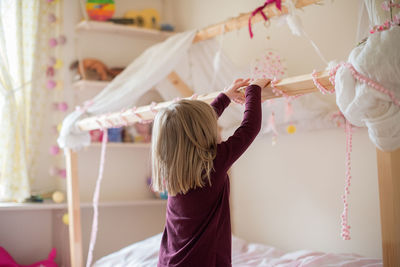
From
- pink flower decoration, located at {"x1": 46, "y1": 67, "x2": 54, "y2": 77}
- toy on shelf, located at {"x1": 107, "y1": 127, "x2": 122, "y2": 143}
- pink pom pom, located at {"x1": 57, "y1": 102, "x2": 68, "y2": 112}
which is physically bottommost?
toy on shelf, located at {"x1": 107, "y1": 127, "x2": 122, "y2": 143}

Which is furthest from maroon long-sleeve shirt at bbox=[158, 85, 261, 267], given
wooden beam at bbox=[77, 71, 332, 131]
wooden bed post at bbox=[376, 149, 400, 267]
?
wooden bed post at bbox=[376, 149, 400, 267]

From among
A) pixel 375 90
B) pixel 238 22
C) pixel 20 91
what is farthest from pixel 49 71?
pixel 375 90

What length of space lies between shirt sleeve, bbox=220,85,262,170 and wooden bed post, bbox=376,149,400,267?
0.44 metres

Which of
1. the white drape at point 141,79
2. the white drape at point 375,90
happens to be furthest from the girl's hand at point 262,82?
the white drape at point 141,79

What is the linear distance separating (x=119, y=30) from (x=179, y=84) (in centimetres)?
68

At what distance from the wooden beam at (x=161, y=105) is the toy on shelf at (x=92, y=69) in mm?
680

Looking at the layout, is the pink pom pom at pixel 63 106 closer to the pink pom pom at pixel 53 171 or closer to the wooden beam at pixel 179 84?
the pink pom pom at pixel 53 171

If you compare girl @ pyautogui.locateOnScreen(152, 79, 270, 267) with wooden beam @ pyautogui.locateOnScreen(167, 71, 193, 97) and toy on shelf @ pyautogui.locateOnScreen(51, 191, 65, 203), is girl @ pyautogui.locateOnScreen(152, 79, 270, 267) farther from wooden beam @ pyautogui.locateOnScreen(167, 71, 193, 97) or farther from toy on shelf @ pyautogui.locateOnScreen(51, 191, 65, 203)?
toy on shelf @ pyautogui.locateOnScreen(51, 191, 65, 203)

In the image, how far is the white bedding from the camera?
213 cm

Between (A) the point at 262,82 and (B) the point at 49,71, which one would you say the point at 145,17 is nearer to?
(B) the point at 49,71

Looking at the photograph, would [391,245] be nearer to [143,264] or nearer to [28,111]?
[143,264]

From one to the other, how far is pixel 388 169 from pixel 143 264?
132cm

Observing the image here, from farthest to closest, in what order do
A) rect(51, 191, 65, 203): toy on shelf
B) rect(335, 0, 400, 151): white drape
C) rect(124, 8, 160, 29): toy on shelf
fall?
rect(124, 8, 160, 29): toy on shelf < rect(51, 191, 65, 203): toy on shelf < rect(335, 0, 400, 151): white drape

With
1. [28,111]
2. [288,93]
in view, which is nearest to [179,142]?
[288,93]
